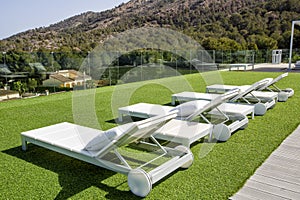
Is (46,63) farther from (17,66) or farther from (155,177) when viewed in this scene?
(155,177)

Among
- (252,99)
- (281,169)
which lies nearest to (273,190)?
(281,169)

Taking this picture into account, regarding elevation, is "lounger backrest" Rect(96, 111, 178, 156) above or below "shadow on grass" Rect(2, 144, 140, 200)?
above

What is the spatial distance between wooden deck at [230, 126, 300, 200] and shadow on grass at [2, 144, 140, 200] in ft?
3.84

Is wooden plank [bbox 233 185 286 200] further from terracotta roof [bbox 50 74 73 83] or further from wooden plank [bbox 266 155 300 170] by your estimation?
terracotta roof [bbox 50 74 73 83]

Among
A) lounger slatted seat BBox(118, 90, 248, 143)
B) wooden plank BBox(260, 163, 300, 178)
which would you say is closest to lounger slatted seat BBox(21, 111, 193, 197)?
lounger slatted seat BBox(118, 90, 248, 143)

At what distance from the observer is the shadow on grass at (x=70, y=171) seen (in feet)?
9.23

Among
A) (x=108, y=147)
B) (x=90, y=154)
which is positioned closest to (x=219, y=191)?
(x=108, y=147)

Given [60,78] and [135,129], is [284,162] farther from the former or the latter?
[60,78]

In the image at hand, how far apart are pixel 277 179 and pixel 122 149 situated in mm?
2036

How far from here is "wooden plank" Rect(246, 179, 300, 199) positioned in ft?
8.74

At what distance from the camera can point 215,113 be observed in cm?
533

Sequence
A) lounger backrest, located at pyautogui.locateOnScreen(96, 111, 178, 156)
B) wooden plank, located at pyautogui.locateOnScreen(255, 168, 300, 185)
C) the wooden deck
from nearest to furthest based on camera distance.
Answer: lounger backrest, located at pyautogui.locateOnScreen(96, 111, 178, 156) → the wooden deck → wooden plank, located at pyautogui.locateOnScreen(255, 168, 300, 185)

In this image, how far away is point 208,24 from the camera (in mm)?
35000

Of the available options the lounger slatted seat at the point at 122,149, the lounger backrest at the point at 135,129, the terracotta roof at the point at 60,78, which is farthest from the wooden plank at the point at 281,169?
the terracotta roof at the point at 60,78
